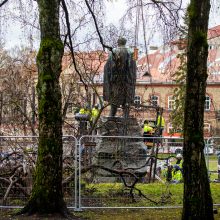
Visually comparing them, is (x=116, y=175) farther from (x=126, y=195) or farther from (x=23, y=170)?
(x=23, y=170)

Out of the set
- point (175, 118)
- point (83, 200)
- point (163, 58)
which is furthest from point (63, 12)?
point (175, 118)

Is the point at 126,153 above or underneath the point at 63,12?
underneath

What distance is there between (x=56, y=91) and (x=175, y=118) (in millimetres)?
41247

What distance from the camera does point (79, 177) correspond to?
33.7 feet

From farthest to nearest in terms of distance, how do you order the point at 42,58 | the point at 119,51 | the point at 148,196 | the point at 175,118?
the point at 175,118, the point at 119,51, the point at 148,196, the point at 42,58

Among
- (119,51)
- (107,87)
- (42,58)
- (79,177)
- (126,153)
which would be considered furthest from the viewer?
(107,87)

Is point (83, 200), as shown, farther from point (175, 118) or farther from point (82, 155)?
point (175, 118)

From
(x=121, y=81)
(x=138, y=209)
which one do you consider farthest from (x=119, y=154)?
(x=121, y=81)

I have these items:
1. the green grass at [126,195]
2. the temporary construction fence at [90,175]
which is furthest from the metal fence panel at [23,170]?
the green grass at [126,195]

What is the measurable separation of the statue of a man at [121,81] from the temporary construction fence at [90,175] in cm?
421

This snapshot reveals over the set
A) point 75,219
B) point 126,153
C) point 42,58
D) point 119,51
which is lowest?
point 75,219

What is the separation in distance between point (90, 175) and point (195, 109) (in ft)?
13.6

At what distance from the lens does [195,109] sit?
7.78m

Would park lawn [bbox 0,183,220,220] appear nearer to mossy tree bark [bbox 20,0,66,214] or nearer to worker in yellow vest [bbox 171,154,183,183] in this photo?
worker in yellow vest [bbox 171,154,183,183]
